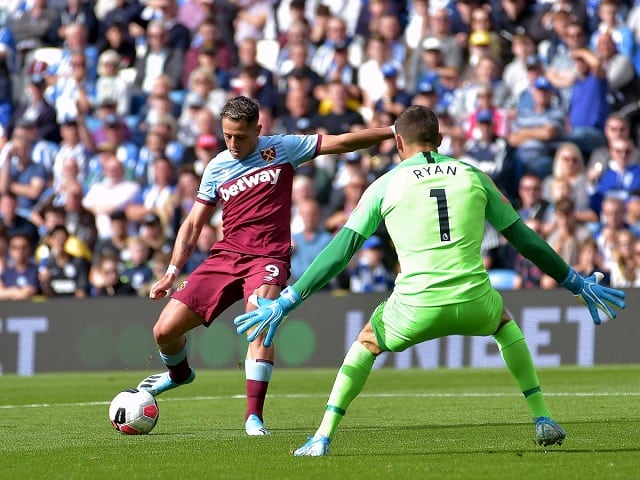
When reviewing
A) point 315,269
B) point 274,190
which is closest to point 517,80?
point 274,190

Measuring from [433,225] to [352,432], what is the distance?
2.57 metres

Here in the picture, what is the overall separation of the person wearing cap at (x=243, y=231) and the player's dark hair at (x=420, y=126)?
2.23m

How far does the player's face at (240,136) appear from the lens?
10.2 meters

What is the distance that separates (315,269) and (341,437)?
81.8 inches

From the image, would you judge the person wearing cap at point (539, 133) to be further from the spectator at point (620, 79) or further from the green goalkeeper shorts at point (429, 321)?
the green goalkeeper shorts at point (429, 321)

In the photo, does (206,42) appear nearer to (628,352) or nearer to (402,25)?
(402,25)

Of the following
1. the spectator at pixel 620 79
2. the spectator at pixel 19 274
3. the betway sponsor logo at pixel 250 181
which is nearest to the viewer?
the betway sponsor logo at pixel 250 181

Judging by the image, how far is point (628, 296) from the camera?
56.1ft

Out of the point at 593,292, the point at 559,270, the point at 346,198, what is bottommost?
the point at 346,198

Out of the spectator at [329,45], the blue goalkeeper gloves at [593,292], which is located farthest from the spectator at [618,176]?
the blue goalkeeper gloves at [593,292]

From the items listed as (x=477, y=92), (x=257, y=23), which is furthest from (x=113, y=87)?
(x=477, y=92)

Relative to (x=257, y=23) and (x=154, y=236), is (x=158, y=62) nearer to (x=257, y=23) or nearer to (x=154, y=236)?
(x=257, y=23)

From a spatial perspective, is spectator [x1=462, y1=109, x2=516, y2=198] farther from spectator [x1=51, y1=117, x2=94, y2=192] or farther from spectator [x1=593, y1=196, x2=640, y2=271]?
spectator [x1=51, y1=117, x2=94, y2=192]

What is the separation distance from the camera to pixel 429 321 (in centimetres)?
770
